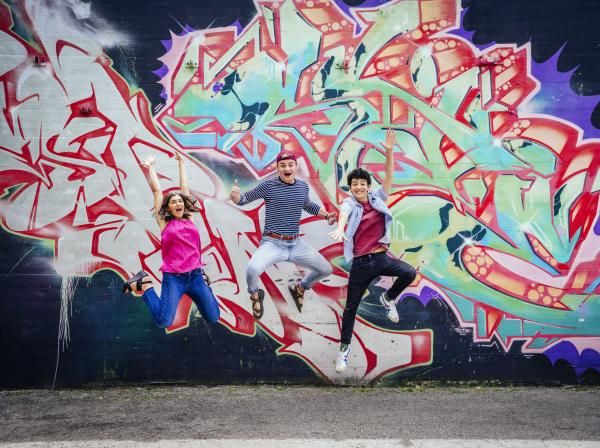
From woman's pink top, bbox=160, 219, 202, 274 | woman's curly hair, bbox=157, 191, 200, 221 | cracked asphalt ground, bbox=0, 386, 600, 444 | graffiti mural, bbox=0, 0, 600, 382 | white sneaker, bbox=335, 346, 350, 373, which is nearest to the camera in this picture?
cracked asphalt ground, bbox=0, 386, 600, 444

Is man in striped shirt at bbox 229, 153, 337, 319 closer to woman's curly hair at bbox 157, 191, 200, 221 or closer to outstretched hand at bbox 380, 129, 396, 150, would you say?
woman's curly hair at bbox 157, 191, 200, 221

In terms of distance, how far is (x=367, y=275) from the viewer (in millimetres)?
6328

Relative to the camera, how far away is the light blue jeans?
249 inches

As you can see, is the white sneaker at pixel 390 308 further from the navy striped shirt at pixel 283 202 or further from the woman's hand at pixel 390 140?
the woman's hand at pixel 390 140

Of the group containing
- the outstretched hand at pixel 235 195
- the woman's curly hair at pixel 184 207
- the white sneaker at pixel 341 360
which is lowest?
the white sneaker at pixel 341 360

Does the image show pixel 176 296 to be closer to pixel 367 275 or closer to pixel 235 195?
pixel 235 195

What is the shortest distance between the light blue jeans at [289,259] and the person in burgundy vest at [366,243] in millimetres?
309

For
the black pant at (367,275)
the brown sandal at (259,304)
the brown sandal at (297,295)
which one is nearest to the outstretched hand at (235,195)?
the brown sandal at (259,304)

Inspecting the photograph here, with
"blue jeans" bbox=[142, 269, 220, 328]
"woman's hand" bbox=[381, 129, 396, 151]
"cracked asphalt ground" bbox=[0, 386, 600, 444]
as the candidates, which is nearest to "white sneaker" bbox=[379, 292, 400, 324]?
"cracked asphalt ground" bbox=[0, 386, 600, 444]

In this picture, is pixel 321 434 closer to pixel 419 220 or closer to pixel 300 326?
pixel 300 326

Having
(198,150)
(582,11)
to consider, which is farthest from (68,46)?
(582,11)

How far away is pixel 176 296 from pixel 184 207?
0.89 metres

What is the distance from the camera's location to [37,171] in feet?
21.9

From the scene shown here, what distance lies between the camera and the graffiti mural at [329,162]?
6.66 metres
